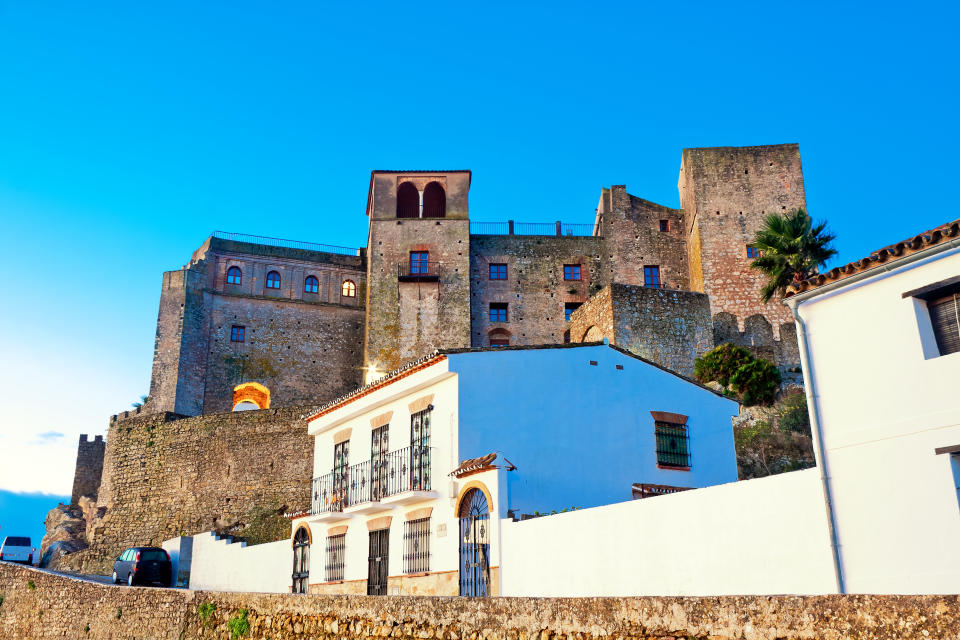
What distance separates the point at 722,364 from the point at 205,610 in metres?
20.1

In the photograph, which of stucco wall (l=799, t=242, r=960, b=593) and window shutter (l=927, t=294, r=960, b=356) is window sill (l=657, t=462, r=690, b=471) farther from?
window shutter (l=927, t=294, r=960, b=356)

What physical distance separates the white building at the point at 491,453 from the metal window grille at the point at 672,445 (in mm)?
30

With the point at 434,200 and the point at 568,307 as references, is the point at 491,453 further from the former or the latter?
the point at 434,200

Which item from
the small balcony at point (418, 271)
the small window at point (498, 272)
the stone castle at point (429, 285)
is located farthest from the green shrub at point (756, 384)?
the small balcony at point (418, 271)

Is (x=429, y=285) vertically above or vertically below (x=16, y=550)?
above

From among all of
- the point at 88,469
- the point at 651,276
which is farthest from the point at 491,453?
the point at 88,469

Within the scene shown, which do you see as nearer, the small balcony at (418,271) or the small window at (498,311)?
the small balcony at (418,271)

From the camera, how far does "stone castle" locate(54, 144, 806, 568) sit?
132ft

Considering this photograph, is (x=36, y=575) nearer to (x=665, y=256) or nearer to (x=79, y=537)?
(x=79, y=537)

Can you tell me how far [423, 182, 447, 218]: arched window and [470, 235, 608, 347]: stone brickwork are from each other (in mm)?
2321

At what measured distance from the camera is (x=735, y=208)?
40750 mm

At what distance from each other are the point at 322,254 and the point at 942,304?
3810 centimetres

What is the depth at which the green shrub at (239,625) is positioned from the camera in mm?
13070

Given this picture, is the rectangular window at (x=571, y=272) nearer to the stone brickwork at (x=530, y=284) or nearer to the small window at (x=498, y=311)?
the stone brickwork at (x=530, y=284)
